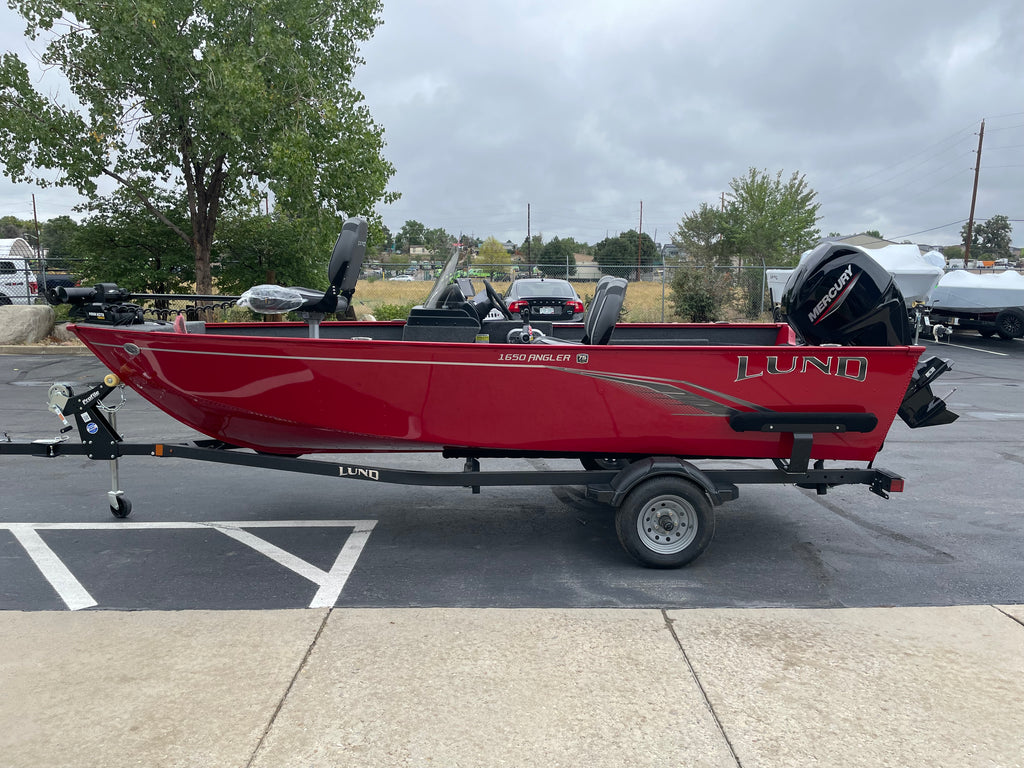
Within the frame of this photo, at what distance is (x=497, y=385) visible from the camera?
4148 millimetres

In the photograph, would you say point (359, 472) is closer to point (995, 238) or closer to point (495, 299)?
point (495, 299)

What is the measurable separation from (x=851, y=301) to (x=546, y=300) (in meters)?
10.5

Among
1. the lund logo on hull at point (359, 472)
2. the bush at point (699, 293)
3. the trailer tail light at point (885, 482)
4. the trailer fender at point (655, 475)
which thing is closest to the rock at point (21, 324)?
the lund logo on hull at point (359, 472)

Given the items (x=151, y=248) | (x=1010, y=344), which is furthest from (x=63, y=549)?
(x=1010, y=344)

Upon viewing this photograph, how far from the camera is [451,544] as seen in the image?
4758 millimetres

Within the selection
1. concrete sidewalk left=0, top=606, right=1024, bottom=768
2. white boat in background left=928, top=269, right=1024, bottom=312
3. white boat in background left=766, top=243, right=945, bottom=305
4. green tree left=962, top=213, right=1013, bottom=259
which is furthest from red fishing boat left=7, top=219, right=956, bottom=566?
green tree left=962, top=213, right=1013, bottom=259

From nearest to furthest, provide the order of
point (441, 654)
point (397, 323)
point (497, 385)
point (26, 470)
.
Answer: point (441, 654), point (497, 385), point (397, 323), point (26, 470)

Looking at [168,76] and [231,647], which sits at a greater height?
[168,76]

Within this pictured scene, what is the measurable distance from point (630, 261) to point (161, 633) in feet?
150

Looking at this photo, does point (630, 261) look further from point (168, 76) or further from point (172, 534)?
point (172, 534)

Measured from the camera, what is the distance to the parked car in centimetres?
1458

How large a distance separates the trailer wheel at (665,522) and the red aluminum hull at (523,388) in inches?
10.5

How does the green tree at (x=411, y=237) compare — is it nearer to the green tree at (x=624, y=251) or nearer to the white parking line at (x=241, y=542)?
the white parking line at (x=241, y=542)

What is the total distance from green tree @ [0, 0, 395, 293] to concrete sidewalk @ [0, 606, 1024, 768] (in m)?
10.7
